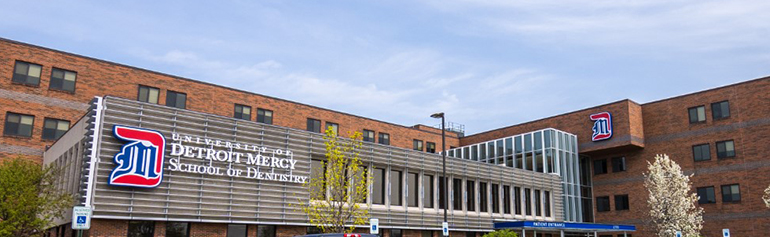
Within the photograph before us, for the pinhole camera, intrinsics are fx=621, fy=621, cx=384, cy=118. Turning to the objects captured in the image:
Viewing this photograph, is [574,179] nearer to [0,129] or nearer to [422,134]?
[422,134]

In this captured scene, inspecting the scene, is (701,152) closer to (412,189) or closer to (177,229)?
(412,189)

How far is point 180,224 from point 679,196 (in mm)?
37385

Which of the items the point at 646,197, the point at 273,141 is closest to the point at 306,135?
the point at 273,141

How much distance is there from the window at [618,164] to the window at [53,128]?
43953 millimetres

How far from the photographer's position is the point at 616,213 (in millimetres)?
54562

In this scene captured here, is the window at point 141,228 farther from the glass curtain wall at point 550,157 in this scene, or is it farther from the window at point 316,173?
the glass curtain wall at point 550,157

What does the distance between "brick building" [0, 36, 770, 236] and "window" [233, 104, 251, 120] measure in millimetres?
87

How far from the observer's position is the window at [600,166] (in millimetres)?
56062

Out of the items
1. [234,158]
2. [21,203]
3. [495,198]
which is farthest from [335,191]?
[495,198]

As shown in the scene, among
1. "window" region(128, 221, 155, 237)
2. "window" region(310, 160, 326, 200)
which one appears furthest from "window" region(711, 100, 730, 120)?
"window" region(128, 221, 155, 237)

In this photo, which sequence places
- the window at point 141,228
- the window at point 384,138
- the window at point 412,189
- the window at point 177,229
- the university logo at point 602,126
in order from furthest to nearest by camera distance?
1. the window at point 384,138
2. the university logo at point 602,126
3. the window at point 412,189
4. the window at point 177,229
5. the window at point 141,228

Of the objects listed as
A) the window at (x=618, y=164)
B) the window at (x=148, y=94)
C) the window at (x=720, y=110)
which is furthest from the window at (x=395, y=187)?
the window at (x=720, y=110)

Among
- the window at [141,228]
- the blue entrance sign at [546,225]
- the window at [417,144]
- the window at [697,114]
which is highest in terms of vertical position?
the window at [697,114]

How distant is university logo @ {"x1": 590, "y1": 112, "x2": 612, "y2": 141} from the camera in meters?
52.8
